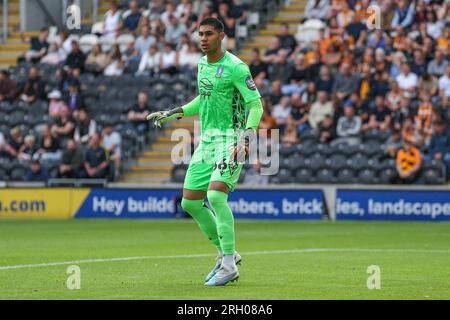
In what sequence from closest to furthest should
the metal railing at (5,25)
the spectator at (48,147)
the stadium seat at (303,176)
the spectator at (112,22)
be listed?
1. the stadium seat at (303,176)
2. the spectator at (48,147)
3. the spectator at (112,22)
4. the metal railing at (5,25)

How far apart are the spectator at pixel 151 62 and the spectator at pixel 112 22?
2361 millimetres

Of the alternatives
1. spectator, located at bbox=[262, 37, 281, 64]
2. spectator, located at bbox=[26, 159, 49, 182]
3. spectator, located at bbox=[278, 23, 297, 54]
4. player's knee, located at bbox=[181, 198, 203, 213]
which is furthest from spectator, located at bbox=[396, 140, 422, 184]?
player's knee, located at bbox=[181, 198, 203, 213]

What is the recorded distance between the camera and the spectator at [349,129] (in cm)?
2777

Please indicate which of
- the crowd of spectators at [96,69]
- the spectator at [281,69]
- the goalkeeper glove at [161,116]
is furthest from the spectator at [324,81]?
the goalkeeper glove at [161,116]

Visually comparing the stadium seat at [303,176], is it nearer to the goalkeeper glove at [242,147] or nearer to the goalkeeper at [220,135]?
the goalkeeper at [220,135]

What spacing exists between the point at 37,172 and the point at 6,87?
4699mm

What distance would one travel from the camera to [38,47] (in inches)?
1399

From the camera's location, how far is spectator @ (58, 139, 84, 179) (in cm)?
2909

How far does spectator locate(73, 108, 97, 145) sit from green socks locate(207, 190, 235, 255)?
18622 mm

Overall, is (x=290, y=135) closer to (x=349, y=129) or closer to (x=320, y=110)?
(x=320, y=110)

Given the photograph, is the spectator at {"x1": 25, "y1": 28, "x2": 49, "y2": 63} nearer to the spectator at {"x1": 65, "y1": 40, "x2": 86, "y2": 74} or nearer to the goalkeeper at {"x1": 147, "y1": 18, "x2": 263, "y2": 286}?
the spectator at {"x1": 65, "y1": 40, "x2": 86, "y2": 74}

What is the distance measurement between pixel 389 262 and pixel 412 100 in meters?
12.9

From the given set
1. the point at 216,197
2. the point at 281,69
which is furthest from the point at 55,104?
the point at 216,197
